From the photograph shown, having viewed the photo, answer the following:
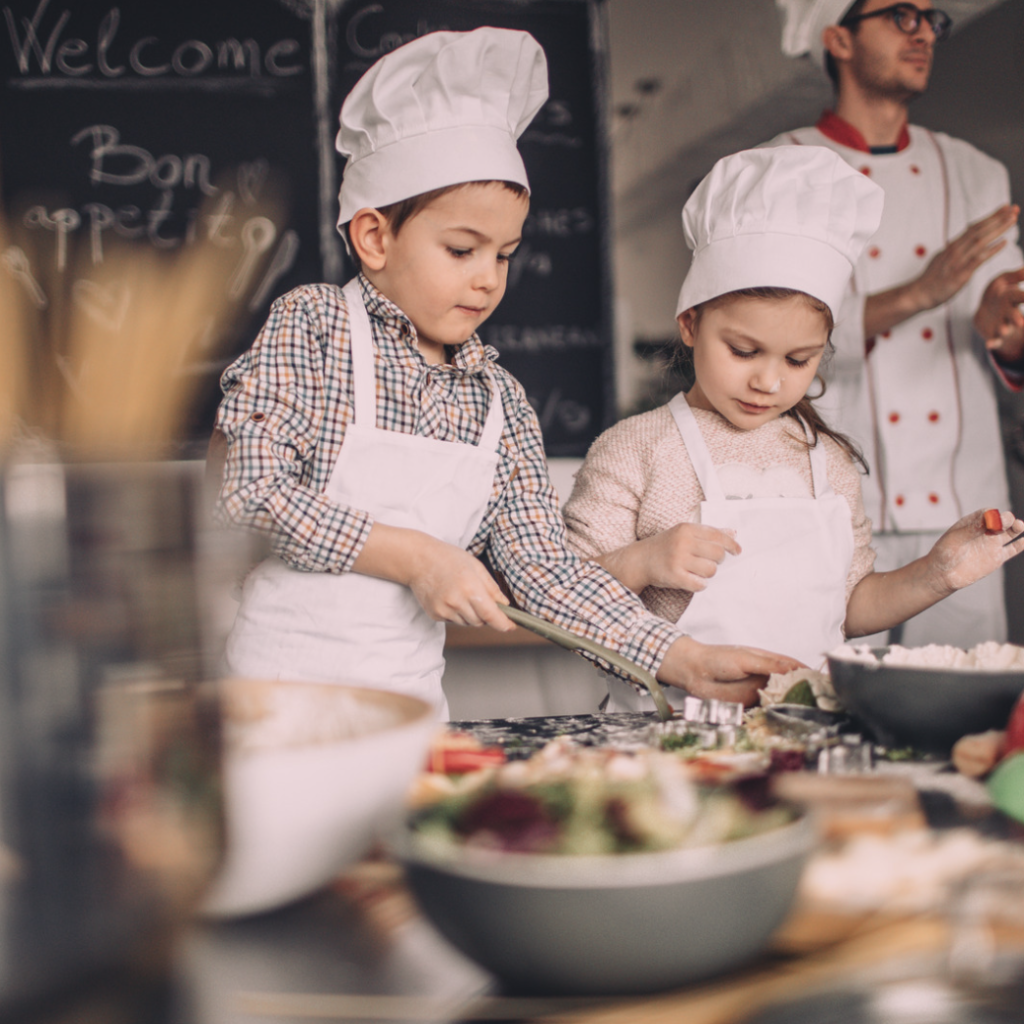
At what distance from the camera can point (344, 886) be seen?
453 millimetres

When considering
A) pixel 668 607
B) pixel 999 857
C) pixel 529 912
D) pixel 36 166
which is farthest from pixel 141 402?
pixel 36 166

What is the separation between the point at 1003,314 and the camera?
1.66 metres

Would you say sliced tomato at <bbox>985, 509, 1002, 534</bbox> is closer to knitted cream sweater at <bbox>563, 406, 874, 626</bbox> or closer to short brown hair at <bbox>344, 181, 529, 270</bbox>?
knitted cream sweater at <bbox>563, 406, 874, 626</bbox>

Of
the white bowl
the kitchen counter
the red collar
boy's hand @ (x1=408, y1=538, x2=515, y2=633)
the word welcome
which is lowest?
the kitchen counter

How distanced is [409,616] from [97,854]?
84cm

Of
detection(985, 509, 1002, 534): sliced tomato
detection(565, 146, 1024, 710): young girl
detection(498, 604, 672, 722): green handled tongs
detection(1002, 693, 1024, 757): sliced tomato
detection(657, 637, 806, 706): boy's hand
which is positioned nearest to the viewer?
detection(1002, 693, 1024, 757): sliced tomato

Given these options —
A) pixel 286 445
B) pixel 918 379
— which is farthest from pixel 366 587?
pixel 918 379

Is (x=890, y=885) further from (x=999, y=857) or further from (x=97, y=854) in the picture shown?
(x=97, y=854)

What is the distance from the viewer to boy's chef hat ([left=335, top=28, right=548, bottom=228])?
44.4 inches

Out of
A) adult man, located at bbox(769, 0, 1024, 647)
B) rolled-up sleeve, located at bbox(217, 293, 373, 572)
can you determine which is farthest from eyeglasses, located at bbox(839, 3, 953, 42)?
A: rolled-up sleeve, located at bbox(217, 293, 373, 572)

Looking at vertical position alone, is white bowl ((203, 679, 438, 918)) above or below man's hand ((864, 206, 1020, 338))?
below

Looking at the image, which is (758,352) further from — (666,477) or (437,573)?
(437,573)

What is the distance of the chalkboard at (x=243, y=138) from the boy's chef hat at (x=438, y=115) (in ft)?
3.57

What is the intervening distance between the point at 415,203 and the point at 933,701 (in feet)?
2.52
